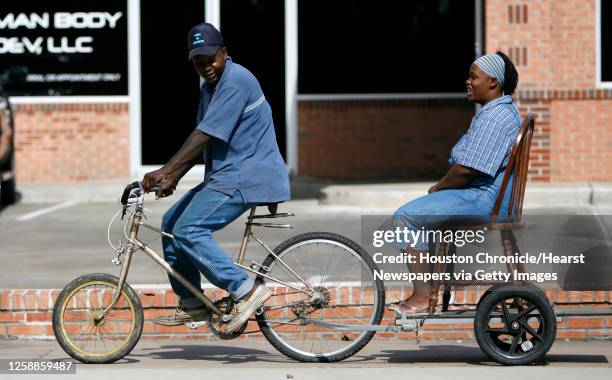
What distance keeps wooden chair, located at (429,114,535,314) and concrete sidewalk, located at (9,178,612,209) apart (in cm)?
701

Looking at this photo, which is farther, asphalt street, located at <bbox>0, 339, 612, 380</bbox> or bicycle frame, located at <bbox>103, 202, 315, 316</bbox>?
bicycle frame, located at <bbox>103, 202, 315, 316</bbox>

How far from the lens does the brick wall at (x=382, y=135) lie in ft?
58.6

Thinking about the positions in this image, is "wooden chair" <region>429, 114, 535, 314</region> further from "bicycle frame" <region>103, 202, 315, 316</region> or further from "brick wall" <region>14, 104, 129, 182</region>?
"brick wall" <region>14, 104, 129, 182</region>

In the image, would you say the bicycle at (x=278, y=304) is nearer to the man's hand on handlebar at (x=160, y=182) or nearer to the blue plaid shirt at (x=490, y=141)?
the man's hand on handlebar at (x=160, y=182)

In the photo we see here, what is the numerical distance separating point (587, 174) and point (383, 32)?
3551 millimetres

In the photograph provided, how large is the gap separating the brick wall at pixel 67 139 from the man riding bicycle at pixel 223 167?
34.6ft

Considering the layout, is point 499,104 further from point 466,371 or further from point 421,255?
point 466,371

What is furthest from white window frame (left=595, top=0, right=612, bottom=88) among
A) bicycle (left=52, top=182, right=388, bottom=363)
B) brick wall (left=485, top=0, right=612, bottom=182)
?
bicycle (left=52, top=182, right=388, bottom=363)

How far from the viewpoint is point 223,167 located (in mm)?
7410

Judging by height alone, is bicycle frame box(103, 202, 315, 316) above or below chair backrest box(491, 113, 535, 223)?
below

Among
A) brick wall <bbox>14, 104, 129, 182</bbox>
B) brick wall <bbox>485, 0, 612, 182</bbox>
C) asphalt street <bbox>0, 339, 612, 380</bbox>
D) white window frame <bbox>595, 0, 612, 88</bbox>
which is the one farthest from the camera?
brick wall <bbox>14, 104, 129, 182</bbox>

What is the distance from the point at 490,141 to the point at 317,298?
127 cm

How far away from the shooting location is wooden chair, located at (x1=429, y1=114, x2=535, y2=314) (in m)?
7.32

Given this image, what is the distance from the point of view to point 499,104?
24.3 feet
